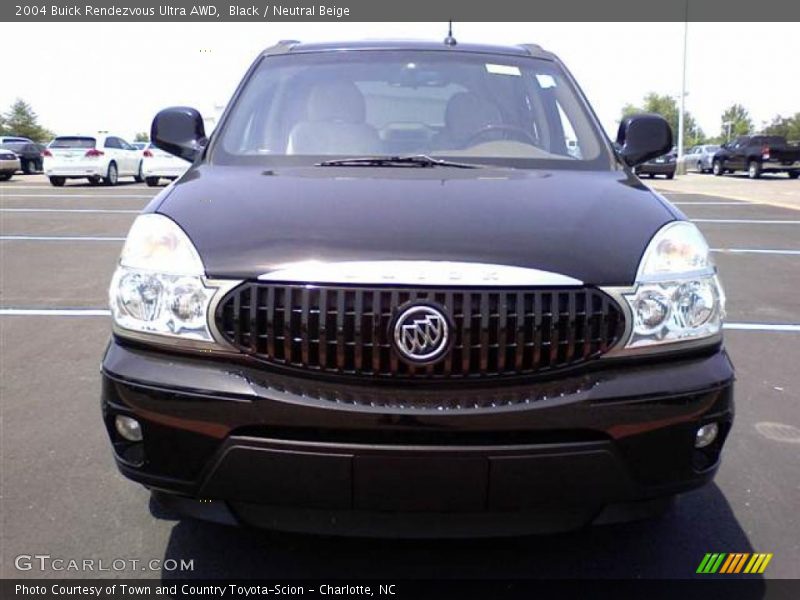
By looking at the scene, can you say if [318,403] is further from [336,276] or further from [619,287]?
[619,287]

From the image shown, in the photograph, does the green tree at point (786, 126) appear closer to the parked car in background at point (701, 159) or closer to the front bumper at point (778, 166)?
the parked car in background at point (701, 159)

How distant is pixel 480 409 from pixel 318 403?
0.44 meters

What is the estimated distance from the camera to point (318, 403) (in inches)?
81.7

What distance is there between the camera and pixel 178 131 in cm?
379

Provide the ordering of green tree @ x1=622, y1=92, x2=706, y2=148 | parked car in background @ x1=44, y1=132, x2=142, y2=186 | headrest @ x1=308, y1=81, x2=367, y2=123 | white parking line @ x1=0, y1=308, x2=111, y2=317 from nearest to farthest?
headrest @ x1=308, y1=81, x2=367, y2=123 < white parking line @ x1=0, y1=308, x2=111, y2=317 < parked car in background @ x1=44, y1=132, x2=142, y2=186 < green tree @ x1=622, y1=92, x2=706, y2=148

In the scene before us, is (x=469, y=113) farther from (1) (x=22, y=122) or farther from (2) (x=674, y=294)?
(1) (x=22, y=122)

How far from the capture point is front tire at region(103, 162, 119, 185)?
2387cm

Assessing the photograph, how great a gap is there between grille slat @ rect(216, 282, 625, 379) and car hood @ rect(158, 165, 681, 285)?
10 cm

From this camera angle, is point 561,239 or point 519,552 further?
point 519,552

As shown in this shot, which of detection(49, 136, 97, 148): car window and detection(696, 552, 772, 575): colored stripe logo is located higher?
detection(49, 136, 97, 148): car window

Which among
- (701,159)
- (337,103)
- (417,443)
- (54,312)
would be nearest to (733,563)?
(417,443)

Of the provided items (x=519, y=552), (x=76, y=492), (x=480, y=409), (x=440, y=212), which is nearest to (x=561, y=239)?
(x=440, y=212)

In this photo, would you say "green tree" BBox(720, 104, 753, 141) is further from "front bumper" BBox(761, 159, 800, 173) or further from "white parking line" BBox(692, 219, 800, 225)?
"white parking line" BBox(692, 219, 800, 225)

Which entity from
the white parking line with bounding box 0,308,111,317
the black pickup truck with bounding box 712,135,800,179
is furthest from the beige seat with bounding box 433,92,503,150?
the black pickup truck with bounding box 712,135,800,179
